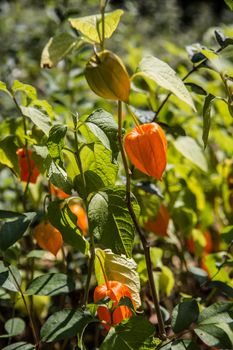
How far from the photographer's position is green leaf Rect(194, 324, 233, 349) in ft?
2.39

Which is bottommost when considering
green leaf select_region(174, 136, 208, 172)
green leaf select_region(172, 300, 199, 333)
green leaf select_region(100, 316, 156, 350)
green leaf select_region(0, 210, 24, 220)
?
green leaf select_region(174, 136, 208, 172)

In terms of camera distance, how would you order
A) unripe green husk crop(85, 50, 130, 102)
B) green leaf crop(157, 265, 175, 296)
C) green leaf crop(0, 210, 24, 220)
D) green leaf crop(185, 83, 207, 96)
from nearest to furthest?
unripe green husk crop(85, 50, 130, 102) < green leaf crop(0, 210, 24, 220) < green leaf crop(185, 83, 207, 96) < green leaf crop(157, 265, 175, 296)

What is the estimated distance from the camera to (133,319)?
74 centimetres

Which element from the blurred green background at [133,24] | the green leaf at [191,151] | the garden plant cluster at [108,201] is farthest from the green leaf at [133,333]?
the blurred green background at [133,24]

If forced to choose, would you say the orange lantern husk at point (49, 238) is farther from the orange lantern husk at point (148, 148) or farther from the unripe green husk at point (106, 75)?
the unripe green husk at point (106, 75)

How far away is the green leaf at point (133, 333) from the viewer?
73cm

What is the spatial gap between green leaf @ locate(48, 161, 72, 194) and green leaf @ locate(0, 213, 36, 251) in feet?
0.39

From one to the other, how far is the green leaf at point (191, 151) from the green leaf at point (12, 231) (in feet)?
1.42

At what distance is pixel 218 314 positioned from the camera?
2.57 feet

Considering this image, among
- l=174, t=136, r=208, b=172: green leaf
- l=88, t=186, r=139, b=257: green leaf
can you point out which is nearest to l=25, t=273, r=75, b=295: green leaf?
l=88, t=186, r=139, b=257: green leaf

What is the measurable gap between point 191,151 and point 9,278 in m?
0.52

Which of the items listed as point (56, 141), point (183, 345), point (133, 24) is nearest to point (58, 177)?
point (56, 141)

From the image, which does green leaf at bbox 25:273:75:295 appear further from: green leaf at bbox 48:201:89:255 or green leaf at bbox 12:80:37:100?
green leaf at bbox 12:80:37:100

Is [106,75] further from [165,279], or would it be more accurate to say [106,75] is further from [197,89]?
[165,279]
